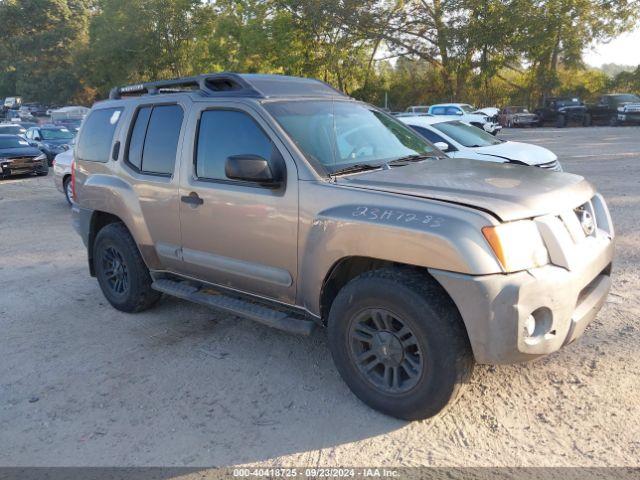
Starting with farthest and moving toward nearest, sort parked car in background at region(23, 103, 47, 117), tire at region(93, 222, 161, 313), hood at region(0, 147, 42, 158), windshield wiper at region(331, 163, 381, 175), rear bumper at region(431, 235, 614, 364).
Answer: parked car in background at region(23, 103, 47, 117), hood at region(0, 147, 42, 158), tire at region(93, 222, 161, 313), windshield wiper at region(331, 163, 381, 175), rear bumper at region(431, 235, 614, 364)

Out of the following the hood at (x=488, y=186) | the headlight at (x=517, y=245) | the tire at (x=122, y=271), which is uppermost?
the hood at (x=488, y=186)

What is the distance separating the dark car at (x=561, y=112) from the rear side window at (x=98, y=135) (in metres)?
32.5

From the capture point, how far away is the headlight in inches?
111

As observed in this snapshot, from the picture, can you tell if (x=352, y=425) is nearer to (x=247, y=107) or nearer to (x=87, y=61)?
(x=247, y=107)

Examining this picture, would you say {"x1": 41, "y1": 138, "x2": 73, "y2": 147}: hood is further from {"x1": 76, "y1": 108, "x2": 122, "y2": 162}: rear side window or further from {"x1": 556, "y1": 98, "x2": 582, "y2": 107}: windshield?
Answer: {"x1": 556, "y1": 98, "x2": 582, "y2": 107}: windshield

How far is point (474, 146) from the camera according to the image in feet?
31.6

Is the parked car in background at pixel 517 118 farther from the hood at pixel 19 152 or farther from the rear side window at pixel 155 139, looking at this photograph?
the rear side window at pixel 155 139

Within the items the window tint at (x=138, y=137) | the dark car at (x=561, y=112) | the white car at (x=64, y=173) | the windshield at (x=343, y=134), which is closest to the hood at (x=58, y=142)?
the white car at (x=64, y=173)

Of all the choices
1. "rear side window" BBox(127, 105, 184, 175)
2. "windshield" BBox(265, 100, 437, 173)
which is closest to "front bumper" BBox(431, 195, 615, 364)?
"windshield" BBox(265, 100, 437, 173)

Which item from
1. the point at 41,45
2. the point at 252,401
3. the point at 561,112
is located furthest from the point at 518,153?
the point at 41,45

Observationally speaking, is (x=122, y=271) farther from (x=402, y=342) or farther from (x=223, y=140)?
(x=402, y=342)

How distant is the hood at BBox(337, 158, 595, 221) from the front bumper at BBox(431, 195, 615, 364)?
199mm

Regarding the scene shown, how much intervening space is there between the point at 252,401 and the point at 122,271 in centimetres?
219

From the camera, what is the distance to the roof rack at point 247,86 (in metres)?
4.08
